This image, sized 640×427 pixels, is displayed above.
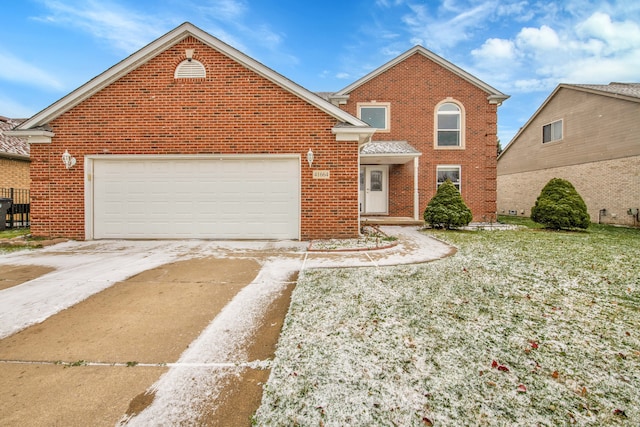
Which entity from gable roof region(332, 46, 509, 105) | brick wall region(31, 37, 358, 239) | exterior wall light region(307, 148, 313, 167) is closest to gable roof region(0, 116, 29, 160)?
brick wall region(31, 37, 358, 239)

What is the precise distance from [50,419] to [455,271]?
5.31 m

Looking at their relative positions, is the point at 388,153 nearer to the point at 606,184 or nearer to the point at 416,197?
the point at 416,197

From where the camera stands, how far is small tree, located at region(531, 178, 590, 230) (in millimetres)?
11055

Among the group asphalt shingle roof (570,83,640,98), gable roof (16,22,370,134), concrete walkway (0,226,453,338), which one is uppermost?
asphalt shingle roof (570,83,640,98)

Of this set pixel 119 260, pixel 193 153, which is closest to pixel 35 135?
pixel 193 153

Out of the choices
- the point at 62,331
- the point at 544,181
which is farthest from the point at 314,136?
the point at 544,181

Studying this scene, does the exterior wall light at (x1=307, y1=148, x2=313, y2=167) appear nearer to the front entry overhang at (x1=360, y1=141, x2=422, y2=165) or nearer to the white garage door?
the white garage door

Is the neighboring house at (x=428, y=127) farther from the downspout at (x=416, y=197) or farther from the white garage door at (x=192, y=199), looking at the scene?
the white garage door at (x=192, y=199)

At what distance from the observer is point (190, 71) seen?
853 cm

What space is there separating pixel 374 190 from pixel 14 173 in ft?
56.2

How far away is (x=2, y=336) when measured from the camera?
2992 mm

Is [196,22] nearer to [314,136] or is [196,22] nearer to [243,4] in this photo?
[314,136]

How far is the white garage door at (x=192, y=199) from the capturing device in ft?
28.4

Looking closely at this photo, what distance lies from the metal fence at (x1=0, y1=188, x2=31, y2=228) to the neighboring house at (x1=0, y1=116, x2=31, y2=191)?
604mm
